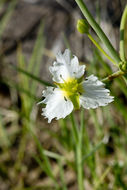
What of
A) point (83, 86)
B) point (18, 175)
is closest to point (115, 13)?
point (83, 86)

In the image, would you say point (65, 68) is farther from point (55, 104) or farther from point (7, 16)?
point (7, 16)

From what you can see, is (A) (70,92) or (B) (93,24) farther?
(A) (70,92)

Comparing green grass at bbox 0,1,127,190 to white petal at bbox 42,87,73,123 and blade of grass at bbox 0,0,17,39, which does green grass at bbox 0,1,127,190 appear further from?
white petal at bbox 42,87,73,123

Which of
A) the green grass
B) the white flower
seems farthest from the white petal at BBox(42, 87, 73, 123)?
the green grass

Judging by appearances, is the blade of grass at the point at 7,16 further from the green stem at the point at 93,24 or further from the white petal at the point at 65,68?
the green stem at the point at 93,24

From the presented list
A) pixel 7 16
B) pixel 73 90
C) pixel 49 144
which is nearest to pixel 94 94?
pixel 73 90

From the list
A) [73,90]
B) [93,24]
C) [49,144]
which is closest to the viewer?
[93,24]

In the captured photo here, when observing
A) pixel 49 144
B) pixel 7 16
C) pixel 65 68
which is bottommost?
pixel 49 144
